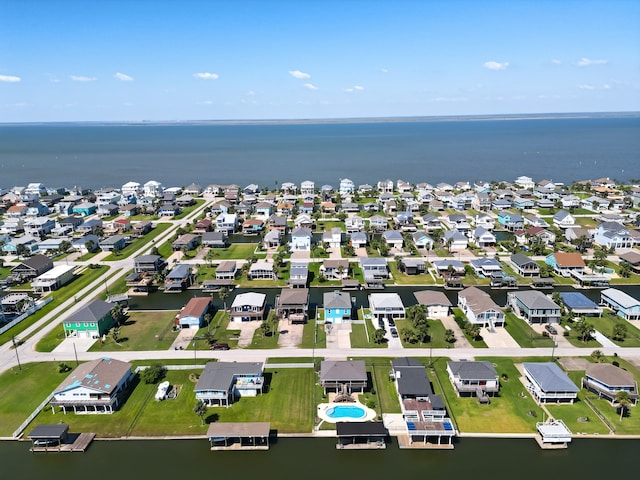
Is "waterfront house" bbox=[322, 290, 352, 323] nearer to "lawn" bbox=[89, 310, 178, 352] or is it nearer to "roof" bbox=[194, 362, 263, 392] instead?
"roof" bbox=[194, 362, 263, 392]

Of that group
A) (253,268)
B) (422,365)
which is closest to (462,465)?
(422,365)

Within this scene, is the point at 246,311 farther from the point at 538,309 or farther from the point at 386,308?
the point at 538,309

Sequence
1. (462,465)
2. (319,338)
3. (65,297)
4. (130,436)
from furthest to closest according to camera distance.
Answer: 1. (65,297)
2. (319,338)
3. (130,436)
4. (462,465)

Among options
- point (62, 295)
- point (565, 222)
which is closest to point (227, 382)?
point (62, 295)

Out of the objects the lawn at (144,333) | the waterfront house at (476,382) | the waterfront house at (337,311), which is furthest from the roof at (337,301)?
the lawn at (144,333)

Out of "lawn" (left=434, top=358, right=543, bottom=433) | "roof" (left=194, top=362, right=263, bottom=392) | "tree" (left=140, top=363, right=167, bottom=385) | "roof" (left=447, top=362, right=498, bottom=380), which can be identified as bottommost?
"lawn" (left=434, top=358, right=543, bottom=433)

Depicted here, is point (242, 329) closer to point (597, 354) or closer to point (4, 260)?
point (597, 354)

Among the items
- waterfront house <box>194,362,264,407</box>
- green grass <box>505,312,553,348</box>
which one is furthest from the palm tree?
waterfront house <box>194,362,264,407</box>
